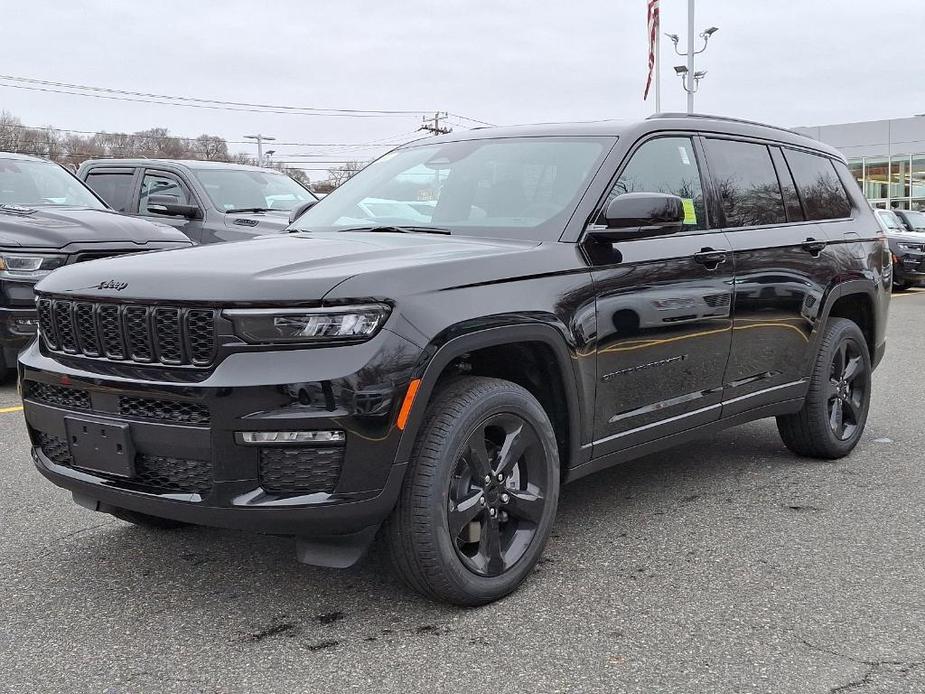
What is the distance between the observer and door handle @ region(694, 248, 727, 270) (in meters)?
4.33

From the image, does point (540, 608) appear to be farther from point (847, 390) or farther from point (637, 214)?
point (847, 390)

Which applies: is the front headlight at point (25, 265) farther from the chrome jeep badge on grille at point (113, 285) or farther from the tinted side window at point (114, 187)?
the chrome jeep badge on grille at point (113, 285)

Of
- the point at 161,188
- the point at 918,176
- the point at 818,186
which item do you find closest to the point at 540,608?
the point at 818,186

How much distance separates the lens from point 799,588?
3586mm

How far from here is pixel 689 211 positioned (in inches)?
176

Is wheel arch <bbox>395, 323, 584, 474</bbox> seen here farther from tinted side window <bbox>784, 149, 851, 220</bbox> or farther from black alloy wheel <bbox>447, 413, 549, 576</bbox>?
tinted side window <bbox>784, 149, 851, 220</bbox>

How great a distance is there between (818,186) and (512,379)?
108 inches

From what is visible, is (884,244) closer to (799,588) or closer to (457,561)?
(799,588)

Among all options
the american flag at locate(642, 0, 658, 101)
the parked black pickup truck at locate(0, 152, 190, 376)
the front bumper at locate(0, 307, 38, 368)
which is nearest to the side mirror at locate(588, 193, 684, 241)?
the parked black pickup truck at locate(0, 152, 190, 376)

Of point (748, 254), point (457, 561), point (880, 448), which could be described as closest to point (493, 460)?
point (457, 561)

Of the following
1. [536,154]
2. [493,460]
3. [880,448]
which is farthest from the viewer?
[880,448]

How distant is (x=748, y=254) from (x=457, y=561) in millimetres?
2237

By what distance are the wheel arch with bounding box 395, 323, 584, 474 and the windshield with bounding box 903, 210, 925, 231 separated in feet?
69.3

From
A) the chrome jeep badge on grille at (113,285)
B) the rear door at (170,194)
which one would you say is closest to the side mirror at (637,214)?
the chrome jeep badge on grille at (113,285)
